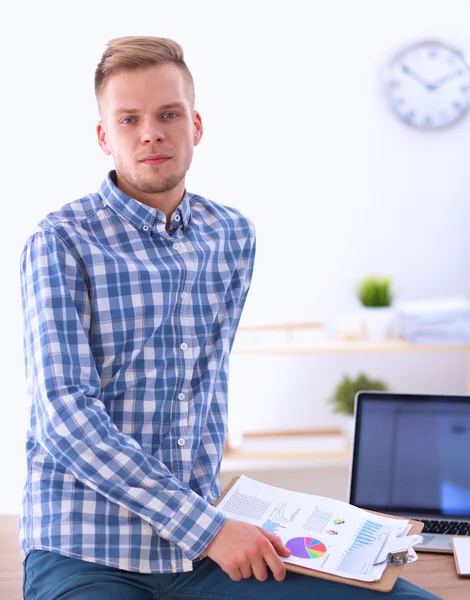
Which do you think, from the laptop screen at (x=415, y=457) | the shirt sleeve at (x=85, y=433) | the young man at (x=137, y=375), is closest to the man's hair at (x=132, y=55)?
the young man at (x=137, y=375)

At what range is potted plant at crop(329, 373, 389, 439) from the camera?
10.8 feet

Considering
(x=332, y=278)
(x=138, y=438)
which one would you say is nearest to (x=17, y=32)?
(x=332, y=278)

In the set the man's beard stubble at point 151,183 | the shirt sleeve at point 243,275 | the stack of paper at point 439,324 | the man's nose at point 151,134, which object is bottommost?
the stack of paper at point 439,324

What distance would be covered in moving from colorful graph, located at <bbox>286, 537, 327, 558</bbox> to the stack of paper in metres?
2.03

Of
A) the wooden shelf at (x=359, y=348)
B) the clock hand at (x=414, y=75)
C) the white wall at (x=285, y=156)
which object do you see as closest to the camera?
the wooden shelf at (x=359, y=348)

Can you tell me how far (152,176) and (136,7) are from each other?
2.17 m

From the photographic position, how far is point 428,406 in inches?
60.2

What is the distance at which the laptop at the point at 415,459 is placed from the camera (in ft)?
4.94

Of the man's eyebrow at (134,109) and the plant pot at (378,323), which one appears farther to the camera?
the plant pot at (378,323)

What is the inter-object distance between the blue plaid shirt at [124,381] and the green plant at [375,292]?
186cm

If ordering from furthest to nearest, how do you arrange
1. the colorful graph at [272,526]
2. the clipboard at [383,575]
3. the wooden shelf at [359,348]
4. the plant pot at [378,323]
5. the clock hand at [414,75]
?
1. the clock hand at [414,75]
2. the plant pot at [378,323]
3. the wooden shelf at [359,348]
4. the colorful graph at [272,526]
5. the clipboard at [383,575]

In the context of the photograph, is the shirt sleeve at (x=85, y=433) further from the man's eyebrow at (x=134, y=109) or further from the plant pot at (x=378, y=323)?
the plant pot at (x=378, y=323)

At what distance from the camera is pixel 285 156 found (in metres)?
3.53

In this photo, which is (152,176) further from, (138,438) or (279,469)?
(279,469)
